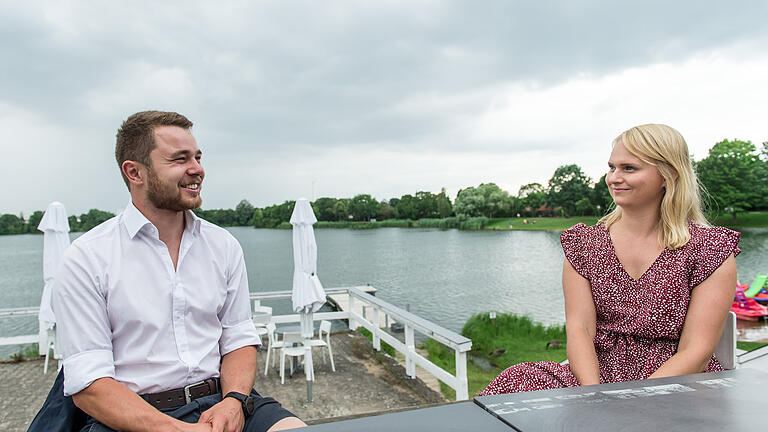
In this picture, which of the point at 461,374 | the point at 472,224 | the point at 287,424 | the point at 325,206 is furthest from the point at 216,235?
the point at 472,224

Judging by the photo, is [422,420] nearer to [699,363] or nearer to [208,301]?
[208,301]

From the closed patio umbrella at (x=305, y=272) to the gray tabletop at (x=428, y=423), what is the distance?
5.16 m

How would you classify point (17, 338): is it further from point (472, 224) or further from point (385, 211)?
point (385, 211)

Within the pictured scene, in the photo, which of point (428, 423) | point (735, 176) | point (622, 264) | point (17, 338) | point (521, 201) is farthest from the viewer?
point (521, 201)

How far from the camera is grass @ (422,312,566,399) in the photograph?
8234mm

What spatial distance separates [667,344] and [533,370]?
52cm

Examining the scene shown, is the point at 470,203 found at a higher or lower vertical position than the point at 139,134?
higher

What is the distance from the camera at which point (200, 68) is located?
3841cm

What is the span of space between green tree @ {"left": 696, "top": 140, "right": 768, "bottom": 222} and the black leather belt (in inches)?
1850

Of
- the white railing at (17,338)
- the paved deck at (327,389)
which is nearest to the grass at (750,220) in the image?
the paved deck at (327,389)

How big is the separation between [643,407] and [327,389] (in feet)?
16.8

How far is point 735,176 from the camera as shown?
130 feet

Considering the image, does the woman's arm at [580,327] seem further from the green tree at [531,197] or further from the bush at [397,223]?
the bush at [397,223]

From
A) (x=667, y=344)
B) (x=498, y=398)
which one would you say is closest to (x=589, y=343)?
(x=667, y=344)
